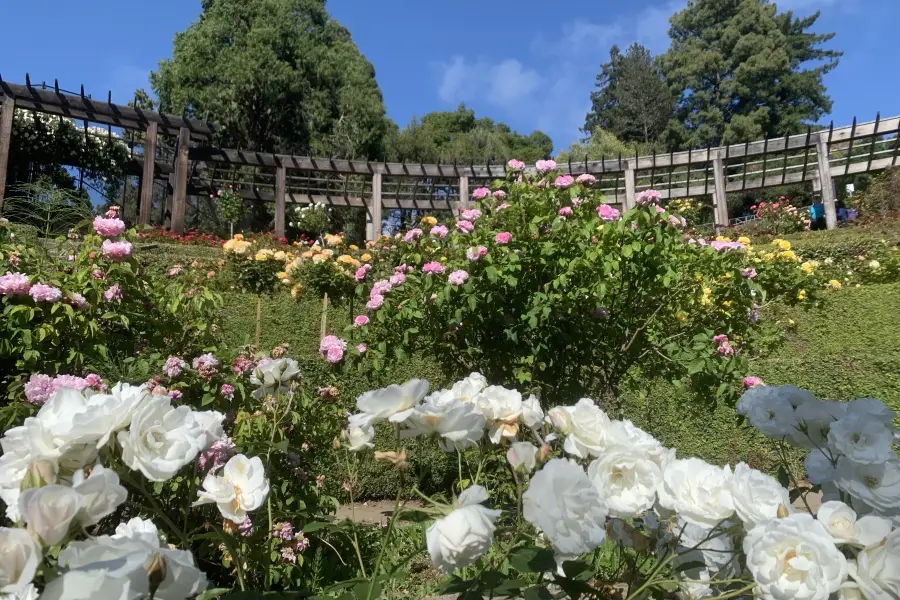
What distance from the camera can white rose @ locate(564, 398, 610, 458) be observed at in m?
0.79

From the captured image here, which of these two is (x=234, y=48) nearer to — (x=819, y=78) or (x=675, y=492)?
(x=675, y=492)

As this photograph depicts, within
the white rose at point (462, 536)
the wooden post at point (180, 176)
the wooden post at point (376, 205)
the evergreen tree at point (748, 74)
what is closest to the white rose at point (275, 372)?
the white rose at point (462, 536)

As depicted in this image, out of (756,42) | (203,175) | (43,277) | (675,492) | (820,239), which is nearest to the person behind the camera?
(675,492)

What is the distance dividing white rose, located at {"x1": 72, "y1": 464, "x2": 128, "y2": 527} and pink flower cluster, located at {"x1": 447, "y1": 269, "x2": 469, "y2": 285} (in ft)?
7.34

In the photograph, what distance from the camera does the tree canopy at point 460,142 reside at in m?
24.0

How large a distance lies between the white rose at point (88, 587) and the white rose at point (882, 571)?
64cm

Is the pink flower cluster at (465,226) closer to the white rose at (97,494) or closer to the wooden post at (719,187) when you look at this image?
the white rose at (97,494)

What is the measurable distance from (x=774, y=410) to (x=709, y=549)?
0.25 meters

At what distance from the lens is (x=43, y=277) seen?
2.38 m

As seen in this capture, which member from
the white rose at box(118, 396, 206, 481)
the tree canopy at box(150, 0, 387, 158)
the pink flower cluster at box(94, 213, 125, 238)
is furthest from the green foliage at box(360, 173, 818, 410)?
the tree canopy at box(150, 0, 387, 158)

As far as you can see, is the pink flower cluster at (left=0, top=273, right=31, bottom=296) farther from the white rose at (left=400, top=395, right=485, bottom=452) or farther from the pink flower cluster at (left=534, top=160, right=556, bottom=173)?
the pink flower cluster at (left=534, top=160, right=556, bottom=173)

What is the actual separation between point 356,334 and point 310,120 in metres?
18.5

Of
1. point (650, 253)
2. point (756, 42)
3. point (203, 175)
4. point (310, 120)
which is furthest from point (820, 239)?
point (756, 42)

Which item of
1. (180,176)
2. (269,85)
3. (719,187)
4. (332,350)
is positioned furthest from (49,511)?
(269,85)
